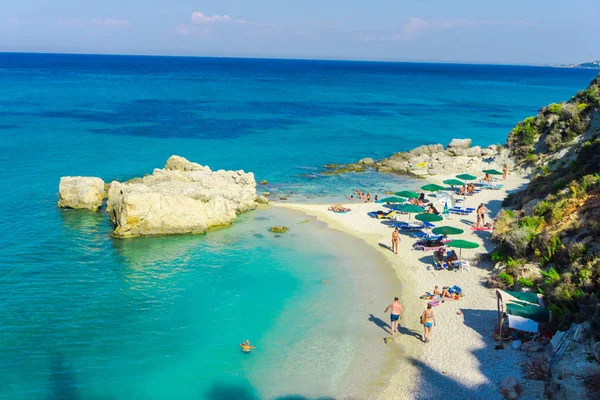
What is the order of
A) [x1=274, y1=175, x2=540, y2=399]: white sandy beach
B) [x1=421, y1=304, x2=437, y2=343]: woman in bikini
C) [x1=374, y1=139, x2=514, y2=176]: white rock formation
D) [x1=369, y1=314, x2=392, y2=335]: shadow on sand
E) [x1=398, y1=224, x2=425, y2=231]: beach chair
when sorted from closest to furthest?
[x1=274, y1=175, x2=540, y2=399]: white sandy beach
[x1=421, y1=304, x2=437, y2=343]: woman in bikini
[x1=369, y1=314, x2=392, y2=335]: shadow on sand
[x1=398, y1=224, x2=425, y2=231]: beach chair
[x1=374, y1=139, x2=514, y2=176]: white rock formation

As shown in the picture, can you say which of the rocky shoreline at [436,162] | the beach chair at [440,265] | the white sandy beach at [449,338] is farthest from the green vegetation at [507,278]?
the rocky shoreline at [436,162]

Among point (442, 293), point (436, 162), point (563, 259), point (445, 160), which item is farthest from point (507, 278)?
point (445, 160)

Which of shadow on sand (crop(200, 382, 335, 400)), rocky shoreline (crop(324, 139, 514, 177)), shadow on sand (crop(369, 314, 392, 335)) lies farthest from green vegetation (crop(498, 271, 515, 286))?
rocky shoreline (crop(324, 139, 514, 177))

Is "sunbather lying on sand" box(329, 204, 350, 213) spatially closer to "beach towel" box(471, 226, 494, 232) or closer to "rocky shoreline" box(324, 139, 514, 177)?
"beach towel" box(471, 226, 494, 232)

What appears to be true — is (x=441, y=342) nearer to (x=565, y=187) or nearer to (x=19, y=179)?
(x=565, y=187)

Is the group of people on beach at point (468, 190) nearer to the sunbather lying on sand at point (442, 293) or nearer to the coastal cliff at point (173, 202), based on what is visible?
the coastal cliff at point (173, 202)

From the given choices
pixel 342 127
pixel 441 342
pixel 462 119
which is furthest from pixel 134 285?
pixel 462 119

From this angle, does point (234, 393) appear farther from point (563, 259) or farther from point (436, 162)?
point (436, 162)
